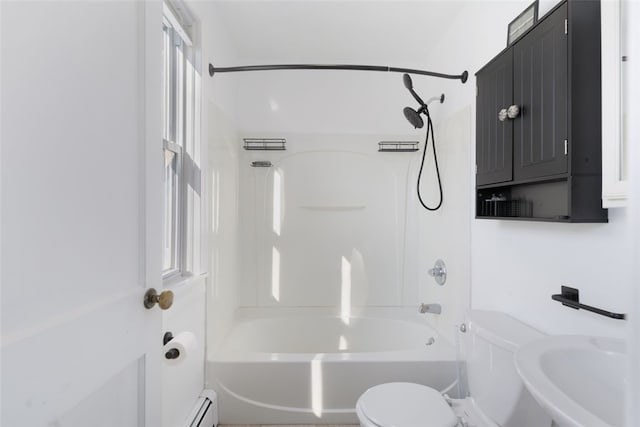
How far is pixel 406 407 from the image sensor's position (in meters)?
1.33

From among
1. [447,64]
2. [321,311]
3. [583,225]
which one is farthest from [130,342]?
[447,64]

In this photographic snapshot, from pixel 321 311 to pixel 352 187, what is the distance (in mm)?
1088

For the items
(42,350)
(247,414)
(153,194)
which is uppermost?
(153,194)

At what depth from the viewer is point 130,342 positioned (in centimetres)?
75

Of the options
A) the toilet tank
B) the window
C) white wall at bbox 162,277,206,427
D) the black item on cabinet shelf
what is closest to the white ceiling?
the window

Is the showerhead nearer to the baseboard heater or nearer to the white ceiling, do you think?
the white ceiling

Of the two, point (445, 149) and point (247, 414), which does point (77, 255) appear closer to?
point (247, 414)

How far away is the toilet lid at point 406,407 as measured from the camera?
1.25 m

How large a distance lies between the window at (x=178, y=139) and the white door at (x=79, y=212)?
79 centimetres

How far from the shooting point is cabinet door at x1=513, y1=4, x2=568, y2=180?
3.62 feet

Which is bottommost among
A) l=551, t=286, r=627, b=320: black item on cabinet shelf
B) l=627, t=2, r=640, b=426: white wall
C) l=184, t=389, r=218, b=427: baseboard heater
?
l=184, t=389, r=218, b=427: baseboard heater

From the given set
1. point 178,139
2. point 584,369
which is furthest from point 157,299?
point 584,369

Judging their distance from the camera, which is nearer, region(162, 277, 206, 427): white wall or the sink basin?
the sink basin

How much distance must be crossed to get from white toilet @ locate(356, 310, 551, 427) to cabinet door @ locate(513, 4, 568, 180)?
2.13 ft
